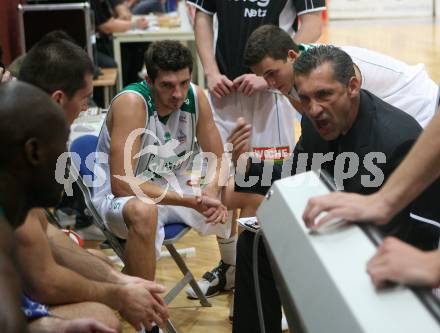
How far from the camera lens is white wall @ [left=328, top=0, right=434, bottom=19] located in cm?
1769

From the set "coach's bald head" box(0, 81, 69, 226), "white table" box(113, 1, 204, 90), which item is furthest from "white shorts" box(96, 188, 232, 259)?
"white table" box(113, 1, 204, 90)

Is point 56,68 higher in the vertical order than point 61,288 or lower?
higher

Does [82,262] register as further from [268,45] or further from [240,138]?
[268,45]

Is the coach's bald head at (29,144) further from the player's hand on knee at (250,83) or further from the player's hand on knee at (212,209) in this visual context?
the player's hand on knee at (250,83)

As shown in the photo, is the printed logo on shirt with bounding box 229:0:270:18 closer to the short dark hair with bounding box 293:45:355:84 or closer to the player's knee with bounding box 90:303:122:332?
the short dark hair with bounding box 293:45:355:84

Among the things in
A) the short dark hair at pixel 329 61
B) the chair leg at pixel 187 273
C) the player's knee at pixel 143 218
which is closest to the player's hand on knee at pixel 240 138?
the short dark hair at pixel 329 61

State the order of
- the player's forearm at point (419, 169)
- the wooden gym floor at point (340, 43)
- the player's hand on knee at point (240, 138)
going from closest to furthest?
the player's forearm at point (419, 169)
the player's hand on knee at point (240, 138)
the wooden gym floor at point (340, 43)

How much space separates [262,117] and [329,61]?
1.65m

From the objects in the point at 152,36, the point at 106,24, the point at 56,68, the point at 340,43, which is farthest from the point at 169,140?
the point at 340,43

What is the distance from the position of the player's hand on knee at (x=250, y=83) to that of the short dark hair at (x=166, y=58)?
1.88 ft

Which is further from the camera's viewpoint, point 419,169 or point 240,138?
Answer: point 240,138

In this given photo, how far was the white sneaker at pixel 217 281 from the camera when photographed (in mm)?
4941

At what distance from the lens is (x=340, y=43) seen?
45.9ft

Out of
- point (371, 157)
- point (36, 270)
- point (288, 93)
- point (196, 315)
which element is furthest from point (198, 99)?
point (36, 270)
